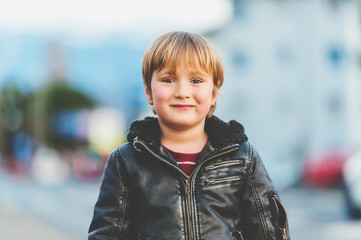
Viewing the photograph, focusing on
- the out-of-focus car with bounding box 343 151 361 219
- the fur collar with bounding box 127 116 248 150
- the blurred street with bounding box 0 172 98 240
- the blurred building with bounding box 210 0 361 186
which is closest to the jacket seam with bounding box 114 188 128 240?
the fur collar with bounding box 127 116 248 150

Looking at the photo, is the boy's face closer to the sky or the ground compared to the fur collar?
closer to the sky

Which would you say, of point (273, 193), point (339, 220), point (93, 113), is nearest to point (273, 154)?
point (93, 113)

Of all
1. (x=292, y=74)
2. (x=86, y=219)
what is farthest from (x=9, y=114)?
(x=86, y=219)

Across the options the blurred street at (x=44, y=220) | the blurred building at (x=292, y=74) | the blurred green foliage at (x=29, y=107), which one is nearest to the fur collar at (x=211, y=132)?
the blurred street at (x=44, y=220)

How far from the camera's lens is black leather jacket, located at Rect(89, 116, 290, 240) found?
8.21 ft

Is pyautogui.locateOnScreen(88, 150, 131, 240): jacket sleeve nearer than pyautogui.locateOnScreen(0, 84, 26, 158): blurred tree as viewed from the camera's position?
Yes

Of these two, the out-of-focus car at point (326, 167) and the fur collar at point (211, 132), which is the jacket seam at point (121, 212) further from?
the out-of-focus car at point (326, 167)

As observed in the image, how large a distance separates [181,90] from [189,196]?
15.6 inches

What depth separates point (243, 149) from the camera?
2.64 metres

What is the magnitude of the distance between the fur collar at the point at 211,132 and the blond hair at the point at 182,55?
15cm

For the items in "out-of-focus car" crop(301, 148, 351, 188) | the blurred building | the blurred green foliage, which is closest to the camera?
"out-of-focus car" crop(301, 148, 351, 188)

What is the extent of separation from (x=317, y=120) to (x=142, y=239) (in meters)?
34.6

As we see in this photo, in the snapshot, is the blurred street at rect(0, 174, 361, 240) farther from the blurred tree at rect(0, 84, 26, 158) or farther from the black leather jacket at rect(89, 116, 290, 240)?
the blurred tree at rect(0, 84, 26, 158)

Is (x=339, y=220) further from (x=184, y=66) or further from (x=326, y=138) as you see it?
(x=326, y=138)
